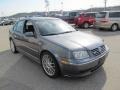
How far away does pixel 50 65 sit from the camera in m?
4.48

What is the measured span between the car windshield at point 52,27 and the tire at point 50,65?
0.74m

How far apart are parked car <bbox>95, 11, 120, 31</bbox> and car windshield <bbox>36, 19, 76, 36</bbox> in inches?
341

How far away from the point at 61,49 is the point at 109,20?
1060 centimetres

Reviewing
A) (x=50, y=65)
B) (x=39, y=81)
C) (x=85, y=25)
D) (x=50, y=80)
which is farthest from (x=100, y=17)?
(x=39, y=81)

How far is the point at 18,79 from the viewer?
4.57 m

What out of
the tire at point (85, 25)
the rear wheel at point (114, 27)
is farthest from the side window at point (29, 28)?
the tire at point (85, 25)

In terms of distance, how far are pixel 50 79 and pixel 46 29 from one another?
1566 millimetres

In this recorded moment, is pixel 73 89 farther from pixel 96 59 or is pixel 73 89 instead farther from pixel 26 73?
pixel 26 73

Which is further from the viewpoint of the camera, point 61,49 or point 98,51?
point 98,51

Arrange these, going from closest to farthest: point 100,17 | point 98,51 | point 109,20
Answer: point 98,51
point 109,20
point 100,17

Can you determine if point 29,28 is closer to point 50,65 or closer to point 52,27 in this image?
point 52,27

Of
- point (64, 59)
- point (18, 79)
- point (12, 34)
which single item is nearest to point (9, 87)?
point (18, 79)

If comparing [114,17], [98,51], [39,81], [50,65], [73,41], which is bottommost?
[39,81]

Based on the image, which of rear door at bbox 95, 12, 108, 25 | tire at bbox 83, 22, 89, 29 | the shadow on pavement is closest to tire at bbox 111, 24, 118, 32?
rear door at bbox 95, 12, 108, 25
